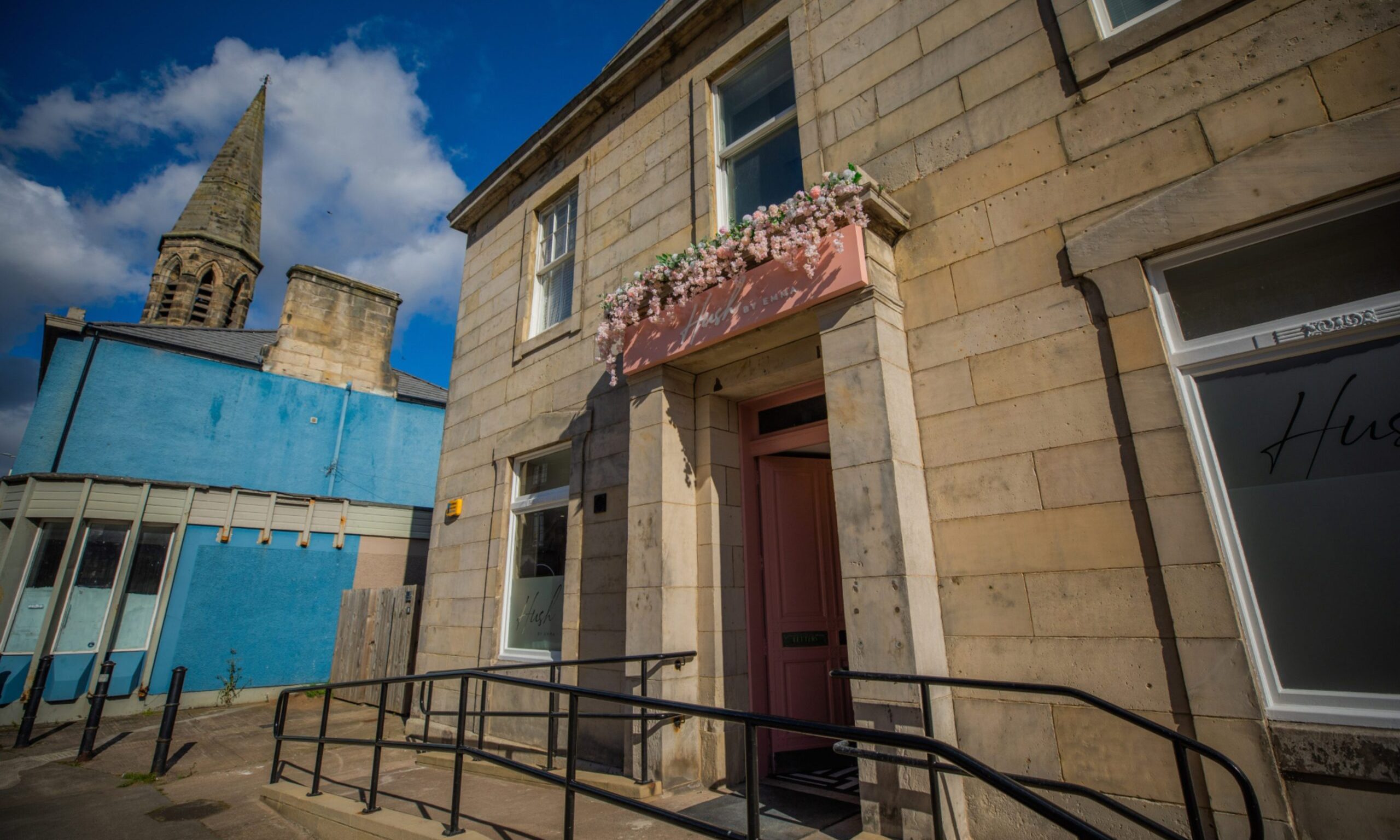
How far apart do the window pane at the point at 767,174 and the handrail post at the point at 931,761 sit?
167 inches

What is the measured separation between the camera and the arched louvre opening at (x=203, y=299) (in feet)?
85.0

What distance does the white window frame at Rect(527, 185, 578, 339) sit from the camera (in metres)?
8.09

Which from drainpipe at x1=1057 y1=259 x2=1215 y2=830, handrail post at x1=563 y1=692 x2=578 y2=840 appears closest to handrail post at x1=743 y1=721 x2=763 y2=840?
handrail post at x1=563 y1=692 x2=578 y2=840

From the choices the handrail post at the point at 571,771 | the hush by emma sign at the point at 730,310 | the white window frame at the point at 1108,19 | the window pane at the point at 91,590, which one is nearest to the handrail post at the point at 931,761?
the handrail post at the point at 571,771

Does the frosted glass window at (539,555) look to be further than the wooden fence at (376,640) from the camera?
No

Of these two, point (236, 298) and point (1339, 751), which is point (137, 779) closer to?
point (1339, 751)

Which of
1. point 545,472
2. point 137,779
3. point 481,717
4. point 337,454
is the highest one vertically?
point 337,454

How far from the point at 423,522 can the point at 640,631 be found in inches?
417

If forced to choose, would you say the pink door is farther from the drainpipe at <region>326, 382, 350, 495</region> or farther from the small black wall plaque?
the drainpipe at <region>326, 382, 350, 495</region>

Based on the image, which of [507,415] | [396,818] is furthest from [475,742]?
[507,415]

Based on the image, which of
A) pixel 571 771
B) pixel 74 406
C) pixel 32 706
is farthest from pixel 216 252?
pixel 571 771

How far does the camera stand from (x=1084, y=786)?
300cm

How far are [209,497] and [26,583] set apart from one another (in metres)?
2.53

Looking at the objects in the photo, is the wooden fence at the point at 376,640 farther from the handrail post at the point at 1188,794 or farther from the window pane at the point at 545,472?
→ the handrail post at the point at 1188,794
